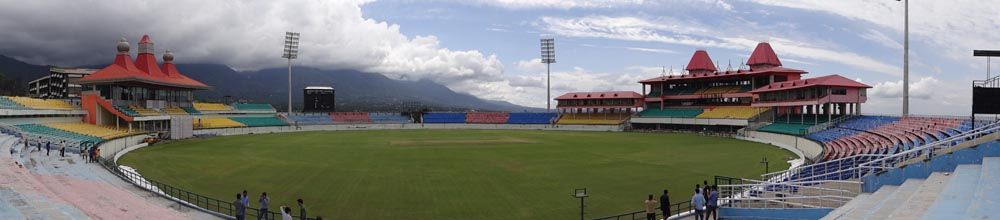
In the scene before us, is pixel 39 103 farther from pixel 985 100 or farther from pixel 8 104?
pixel 985 100

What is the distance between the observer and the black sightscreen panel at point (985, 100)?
23.4 meters

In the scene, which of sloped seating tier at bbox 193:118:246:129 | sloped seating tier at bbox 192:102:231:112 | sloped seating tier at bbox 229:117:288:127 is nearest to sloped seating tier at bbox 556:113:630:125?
sloped seating tier at bbox 229:117:288:127

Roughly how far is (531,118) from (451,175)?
70.9 metres

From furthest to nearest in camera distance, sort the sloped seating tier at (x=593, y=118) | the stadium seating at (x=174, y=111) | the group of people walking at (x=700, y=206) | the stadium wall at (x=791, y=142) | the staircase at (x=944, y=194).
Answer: the sloped seating tier at (x=593, y=118)
the stadium seating at (x=174, y=111)
the stadium wall at (x=791, y=142)
the group of people walking at (x=700, y=206)
the staircase at (x=944, y=194)

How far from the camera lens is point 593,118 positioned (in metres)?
93.5

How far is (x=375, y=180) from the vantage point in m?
Result: 27.9

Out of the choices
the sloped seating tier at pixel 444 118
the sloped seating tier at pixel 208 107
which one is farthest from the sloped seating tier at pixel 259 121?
the sloped seating tier at pixel 444 118

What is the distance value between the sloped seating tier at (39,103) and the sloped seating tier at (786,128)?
63.3m

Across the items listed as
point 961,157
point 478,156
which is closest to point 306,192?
point 478,156

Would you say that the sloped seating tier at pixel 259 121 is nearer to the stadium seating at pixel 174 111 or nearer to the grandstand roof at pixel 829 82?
the stadium seating at pixel 174 111

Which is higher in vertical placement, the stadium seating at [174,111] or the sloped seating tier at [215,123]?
the stadium seating at [174,111]

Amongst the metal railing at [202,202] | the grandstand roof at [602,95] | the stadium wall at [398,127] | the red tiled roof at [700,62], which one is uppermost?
the red tiled roof at [700,62]

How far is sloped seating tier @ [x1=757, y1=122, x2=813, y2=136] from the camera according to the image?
52.0 meters

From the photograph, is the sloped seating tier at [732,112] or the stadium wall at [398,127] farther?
the stadium wall at [398,127]
